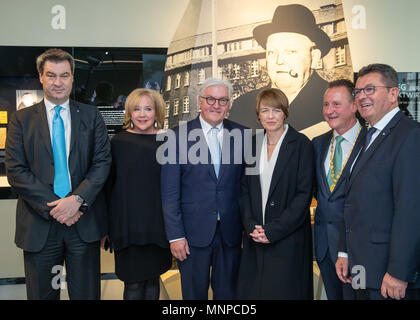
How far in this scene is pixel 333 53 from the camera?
4355mm

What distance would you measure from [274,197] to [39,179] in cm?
152

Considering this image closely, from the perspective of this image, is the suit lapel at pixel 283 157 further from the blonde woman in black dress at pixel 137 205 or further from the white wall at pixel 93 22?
the white wall at pixel 93 22

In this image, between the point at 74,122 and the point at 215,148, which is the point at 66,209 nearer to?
the point at 74,122

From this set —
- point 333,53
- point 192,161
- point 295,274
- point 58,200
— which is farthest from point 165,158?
point 333,53

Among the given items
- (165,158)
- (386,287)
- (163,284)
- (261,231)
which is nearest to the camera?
(386,287)

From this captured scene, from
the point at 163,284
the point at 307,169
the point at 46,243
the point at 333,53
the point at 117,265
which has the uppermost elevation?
the point at 333,53

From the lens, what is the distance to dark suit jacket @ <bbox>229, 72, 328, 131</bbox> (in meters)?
4.40

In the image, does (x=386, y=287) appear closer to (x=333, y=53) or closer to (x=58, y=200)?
(x=58, y=200)

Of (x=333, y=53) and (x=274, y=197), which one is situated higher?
(x=333, y=53)

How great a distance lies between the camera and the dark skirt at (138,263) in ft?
8.59

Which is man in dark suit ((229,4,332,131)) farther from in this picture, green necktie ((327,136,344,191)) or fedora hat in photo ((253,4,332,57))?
green necktie ((327,136,344,191))

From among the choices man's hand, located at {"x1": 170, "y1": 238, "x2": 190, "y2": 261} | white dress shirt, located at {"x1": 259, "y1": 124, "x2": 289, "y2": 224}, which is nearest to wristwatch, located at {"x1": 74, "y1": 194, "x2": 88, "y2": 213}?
man's hand, located at {"x1": 170, "y1": 238, "x2": 190, "y2": 261}

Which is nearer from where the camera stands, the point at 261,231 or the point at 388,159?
the point at 388,159

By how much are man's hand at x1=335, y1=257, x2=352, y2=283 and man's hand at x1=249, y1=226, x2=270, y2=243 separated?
440 millimetres
